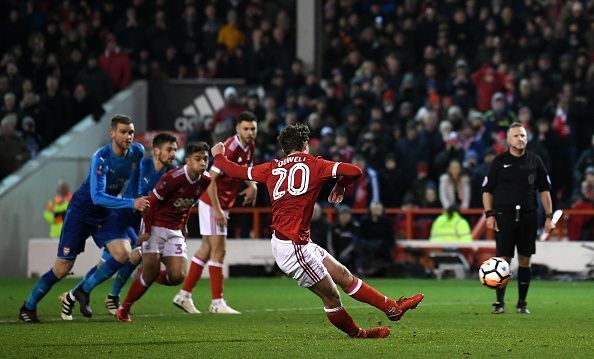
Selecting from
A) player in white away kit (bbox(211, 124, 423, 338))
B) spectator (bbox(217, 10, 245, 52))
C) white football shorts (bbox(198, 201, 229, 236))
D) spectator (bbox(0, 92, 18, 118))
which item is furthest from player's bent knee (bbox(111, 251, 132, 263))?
spectator (bbox(217, 10, 245, 52))

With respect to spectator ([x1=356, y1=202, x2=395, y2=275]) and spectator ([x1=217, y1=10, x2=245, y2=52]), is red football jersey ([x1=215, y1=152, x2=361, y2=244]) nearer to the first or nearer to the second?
spectator ([x1=356, y1=202, x2=395, y2=275])

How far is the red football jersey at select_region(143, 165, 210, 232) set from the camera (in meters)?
12.3

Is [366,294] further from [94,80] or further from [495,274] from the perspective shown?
[94,80]

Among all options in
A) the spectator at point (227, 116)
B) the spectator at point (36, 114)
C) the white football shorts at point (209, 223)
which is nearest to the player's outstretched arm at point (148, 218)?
the white football shorts at point (209, 223)

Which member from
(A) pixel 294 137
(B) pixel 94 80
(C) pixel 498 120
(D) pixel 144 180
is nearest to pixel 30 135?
(B) pixel 94 80

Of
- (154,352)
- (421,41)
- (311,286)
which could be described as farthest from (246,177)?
(421,41)

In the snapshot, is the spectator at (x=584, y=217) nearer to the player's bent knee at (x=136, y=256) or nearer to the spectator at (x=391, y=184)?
the spectator at (x=391, y=184)

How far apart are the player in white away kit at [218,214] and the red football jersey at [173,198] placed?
0.48 meters

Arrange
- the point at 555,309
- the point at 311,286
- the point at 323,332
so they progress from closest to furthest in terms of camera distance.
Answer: the point at 311,286 → the point at 323,332 → the point at 555,309

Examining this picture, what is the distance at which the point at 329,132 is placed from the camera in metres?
21.8

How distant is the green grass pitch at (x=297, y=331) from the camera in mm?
9078

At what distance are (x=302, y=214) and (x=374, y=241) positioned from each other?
11.0 meters

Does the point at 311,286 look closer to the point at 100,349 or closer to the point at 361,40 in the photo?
the point at 100,349

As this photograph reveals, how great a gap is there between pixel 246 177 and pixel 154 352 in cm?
171
